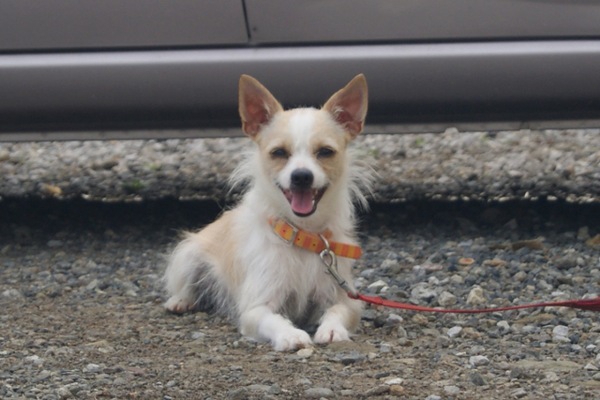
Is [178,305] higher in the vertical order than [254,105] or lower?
lower

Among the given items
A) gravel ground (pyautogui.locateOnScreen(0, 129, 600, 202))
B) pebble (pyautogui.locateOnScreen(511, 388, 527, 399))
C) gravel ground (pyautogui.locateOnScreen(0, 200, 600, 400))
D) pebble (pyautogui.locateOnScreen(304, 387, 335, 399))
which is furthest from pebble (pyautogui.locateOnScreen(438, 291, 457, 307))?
gravel ground (pyautogui.locateOnScreen(0, 129, 600, 202))

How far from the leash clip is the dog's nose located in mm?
335

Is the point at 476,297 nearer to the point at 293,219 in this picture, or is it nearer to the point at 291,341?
the point at 293,219

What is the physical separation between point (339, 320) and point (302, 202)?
1.64 feet

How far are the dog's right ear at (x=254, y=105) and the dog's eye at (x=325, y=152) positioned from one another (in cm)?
29

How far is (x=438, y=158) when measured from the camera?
27.8 feet

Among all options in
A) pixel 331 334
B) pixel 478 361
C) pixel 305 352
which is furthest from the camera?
pixel 331 334

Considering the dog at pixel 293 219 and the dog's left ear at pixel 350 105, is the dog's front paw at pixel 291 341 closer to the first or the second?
the dog at pixel 293 219

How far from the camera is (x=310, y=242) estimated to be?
16.0ft

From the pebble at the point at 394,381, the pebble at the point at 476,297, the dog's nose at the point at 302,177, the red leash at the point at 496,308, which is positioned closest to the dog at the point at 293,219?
the dog's nose at the point at 302,177

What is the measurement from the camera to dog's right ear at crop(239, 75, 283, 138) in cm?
484

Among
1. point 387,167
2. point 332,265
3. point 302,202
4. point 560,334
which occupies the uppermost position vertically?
point 302,202

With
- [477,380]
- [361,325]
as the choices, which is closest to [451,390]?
[477,380]

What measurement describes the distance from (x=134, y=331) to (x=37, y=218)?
2.31 metres
